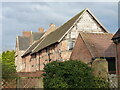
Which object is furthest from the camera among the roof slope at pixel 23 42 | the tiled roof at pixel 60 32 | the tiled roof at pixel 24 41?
the roof slope at pixel 23 42

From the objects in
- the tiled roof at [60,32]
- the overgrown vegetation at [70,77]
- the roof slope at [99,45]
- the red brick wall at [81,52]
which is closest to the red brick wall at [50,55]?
the tiled roof at [60,32]

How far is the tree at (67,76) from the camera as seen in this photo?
1259 centimetres

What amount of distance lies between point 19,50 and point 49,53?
22867mm

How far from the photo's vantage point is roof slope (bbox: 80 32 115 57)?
20.0 m

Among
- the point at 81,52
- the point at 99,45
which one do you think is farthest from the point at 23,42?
the point at 99,45

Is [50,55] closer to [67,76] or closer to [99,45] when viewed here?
[99,45]

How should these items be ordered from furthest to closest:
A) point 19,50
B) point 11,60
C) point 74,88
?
point 11,60 < point 19,50 < point 74,88

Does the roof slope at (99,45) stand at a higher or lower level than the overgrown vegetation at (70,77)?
higher

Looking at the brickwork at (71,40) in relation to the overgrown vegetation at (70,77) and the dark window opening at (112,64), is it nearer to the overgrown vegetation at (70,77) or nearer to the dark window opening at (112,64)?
the dark window opening at (112,64)

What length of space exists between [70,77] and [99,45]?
9.44 meters

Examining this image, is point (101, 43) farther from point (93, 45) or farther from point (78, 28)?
point (78, 28)

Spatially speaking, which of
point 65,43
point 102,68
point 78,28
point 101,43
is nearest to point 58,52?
point 65,43

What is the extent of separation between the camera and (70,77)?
42.6 ft

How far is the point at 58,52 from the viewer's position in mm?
26438
